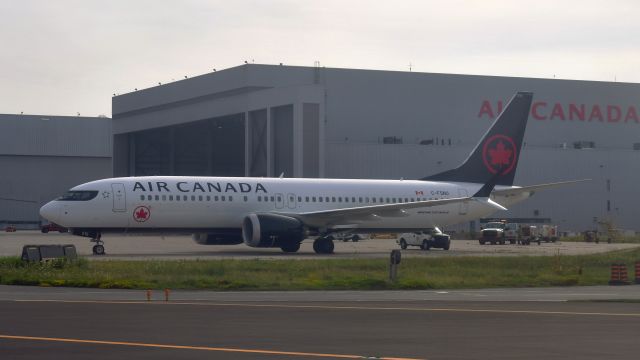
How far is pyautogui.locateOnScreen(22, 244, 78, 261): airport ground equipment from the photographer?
39594 millimetres

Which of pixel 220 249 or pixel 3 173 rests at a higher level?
pixel 3 173

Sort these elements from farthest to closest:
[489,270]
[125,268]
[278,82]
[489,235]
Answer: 1. [278,82]
2. [489,235]
3. [489,270]
4. [125,268]

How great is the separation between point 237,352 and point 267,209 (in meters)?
39.6

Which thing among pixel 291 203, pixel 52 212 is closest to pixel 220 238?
pixel 291 203

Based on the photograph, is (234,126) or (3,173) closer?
(234,126)

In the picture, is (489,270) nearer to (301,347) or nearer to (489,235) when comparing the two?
(301,347)

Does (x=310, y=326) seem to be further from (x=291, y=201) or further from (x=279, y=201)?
(x=291, y=201)

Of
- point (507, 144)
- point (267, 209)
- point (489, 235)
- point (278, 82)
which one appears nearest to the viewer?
point (267, 209)

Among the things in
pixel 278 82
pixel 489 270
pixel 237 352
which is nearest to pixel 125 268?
pixel 489 270

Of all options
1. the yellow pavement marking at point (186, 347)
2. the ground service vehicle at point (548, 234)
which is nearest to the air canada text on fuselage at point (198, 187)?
the ground service vehicle at point (548, 234)

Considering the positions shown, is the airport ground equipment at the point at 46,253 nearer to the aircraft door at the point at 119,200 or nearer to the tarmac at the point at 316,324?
the tarmac at the point at 316,324

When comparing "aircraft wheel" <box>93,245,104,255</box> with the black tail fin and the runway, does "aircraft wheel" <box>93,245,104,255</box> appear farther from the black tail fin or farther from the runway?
the black tail fin

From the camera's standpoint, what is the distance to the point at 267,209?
→ 184 feet

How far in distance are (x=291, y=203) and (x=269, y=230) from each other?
3774mm
